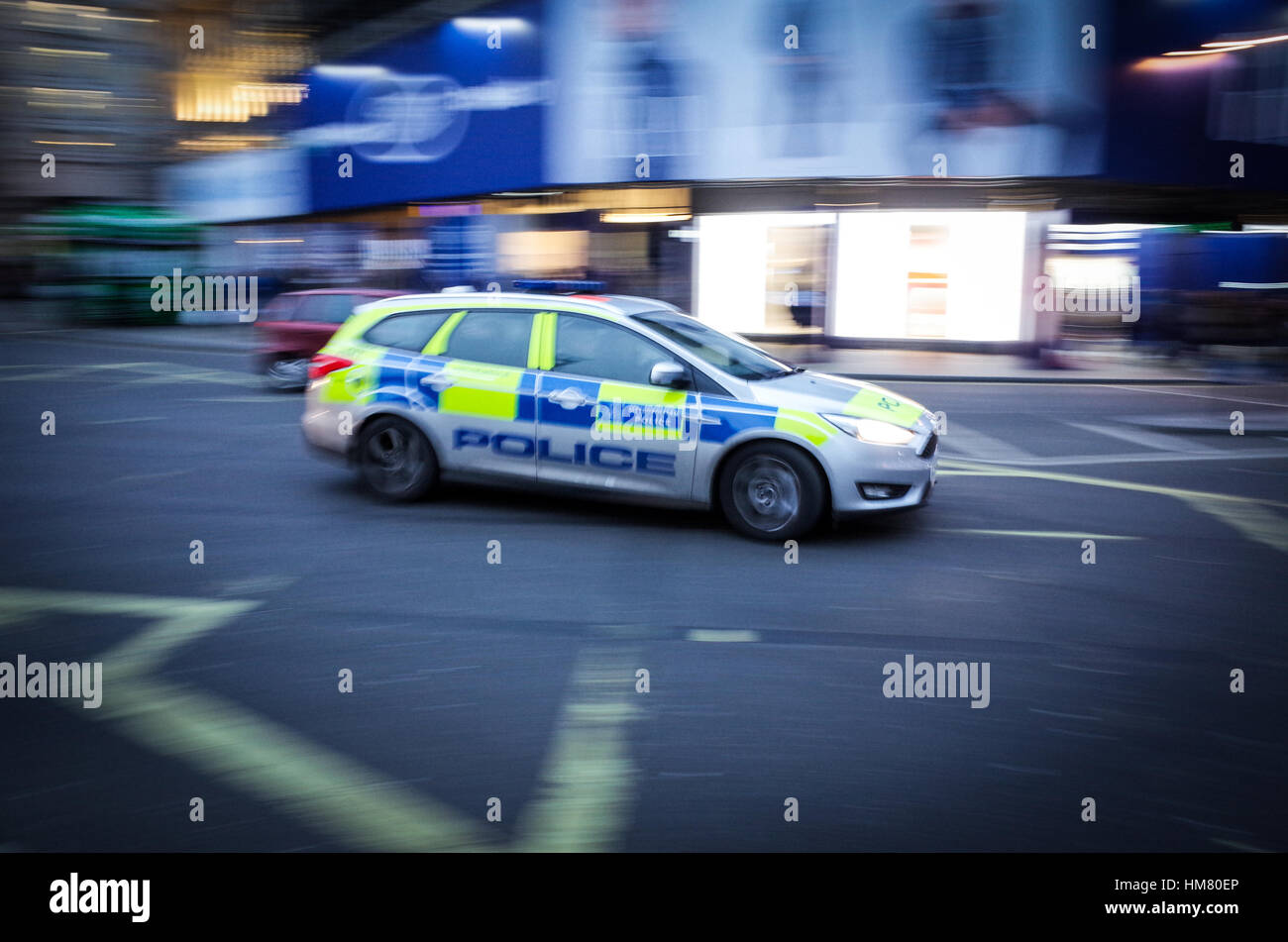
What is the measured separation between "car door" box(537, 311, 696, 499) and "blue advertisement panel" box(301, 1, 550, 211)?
61.5 ft

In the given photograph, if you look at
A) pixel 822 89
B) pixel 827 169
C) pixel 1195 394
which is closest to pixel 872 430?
pixel 1195 394

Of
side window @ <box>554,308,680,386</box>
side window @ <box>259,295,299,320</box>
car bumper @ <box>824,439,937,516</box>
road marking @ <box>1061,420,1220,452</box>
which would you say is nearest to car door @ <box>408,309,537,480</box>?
side window @ <box>554,308,680,386</box>

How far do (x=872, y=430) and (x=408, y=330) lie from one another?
3654 mm

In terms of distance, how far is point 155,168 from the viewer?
144 ft

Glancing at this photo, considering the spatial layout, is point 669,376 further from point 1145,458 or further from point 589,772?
point 1145,458

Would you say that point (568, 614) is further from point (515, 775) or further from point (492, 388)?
point (492, 388)

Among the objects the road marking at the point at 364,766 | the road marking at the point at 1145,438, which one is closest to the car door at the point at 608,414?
the road marking at the point at 364,766

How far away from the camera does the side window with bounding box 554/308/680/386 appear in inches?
303

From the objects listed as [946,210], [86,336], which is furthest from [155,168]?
[946,210]

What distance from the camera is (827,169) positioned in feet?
75.8

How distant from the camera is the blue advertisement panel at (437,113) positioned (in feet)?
85.0

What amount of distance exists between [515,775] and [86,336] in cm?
2784

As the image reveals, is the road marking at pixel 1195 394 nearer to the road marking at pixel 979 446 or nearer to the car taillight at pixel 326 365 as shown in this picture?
the road marking at pixel 979 446

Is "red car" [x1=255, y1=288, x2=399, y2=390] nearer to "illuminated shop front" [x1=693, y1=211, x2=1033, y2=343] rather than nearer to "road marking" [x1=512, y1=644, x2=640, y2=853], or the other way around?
"illuminated shop front" [x1=693, y1=211, x2=1033, y2=343]
